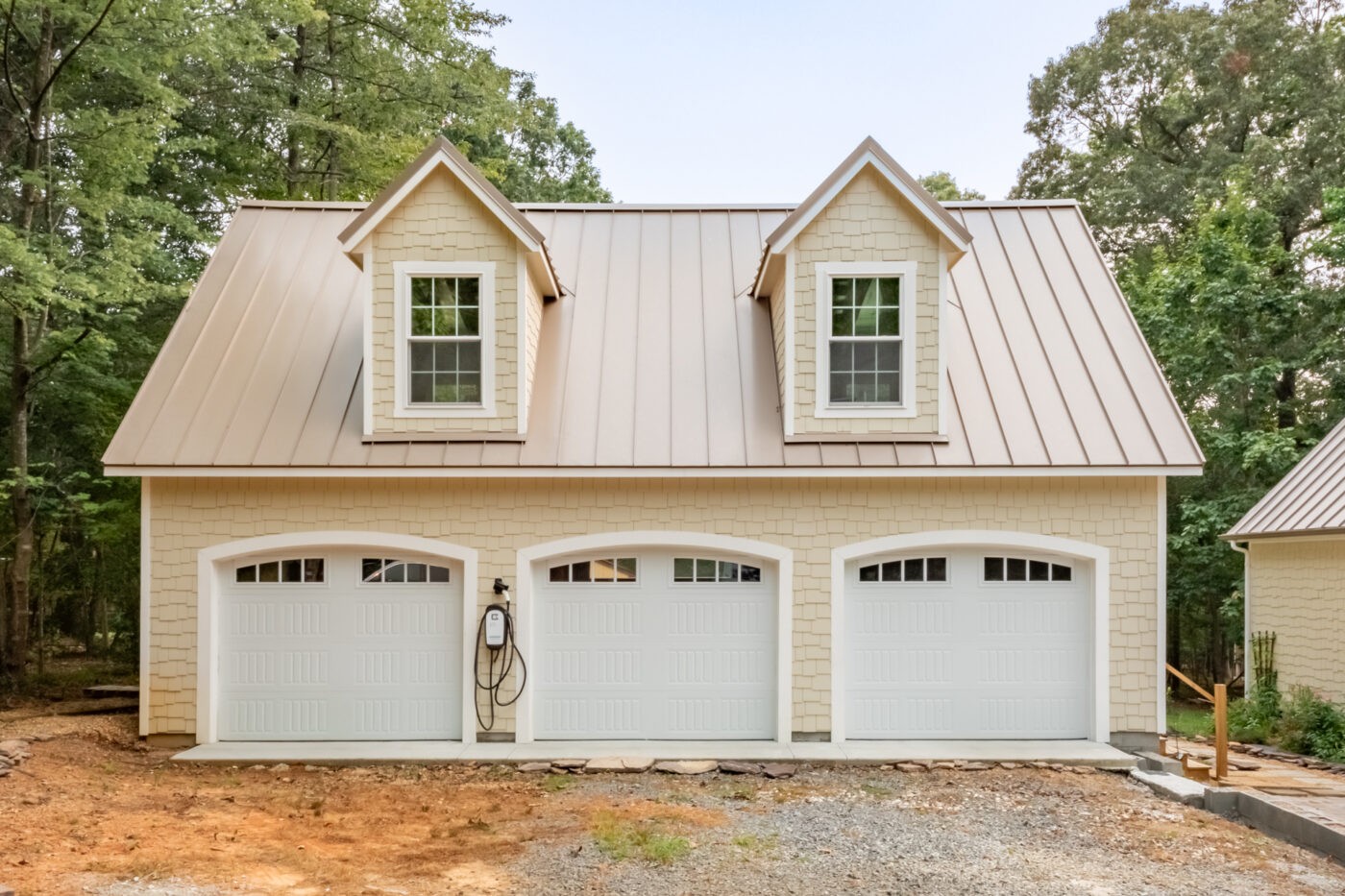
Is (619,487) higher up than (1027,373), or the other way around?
(1027,373)

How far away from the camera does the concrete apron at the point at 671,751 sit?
940cm

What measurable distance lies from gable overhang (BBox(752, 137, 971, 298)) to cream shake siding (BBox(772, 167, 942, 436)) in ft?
0.32

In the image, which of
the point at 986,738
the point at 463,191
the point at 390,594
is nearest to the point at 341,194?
the point at 463,191

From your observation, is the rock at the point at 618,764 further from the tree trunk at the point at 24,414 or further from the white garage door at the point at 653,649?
the tree trunk at the point at 24,414

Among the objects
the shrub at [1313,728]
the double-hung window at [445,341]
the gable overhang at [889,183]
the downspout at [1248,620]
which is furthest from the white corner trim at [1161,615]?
the double-hung window at [445,341]

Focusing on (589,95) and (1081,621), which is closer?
(1081,621)

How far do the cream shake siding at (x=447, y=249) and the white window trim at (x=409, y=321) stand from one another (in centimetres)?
5

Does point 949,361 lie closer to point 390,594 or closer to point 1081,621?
point 1081,621

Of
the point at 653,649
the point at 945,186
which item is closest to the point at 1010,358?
the point at 653,649

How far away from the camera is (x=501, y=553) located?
1012cm

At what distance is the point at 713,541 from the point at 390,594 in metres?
3.62

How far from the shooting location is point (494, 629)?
9.91m

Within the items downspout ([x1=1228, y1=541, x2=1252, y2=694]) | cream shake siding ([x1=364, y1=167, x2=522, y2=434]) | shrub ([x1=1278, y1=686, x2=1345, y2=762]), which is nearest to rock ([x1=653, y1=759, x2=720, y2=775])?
cream shake siding ([x1=364, y1=167, x2=522, y2=434])

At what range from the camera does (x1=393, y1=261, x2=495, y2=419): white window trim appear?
10.2m
